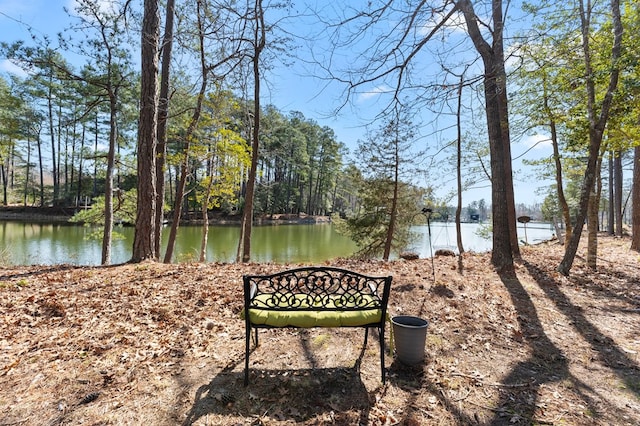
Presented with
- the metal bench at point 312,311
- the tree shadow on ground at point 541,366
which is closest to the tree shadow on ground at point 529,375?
the tree shadow on ground at point 541,366

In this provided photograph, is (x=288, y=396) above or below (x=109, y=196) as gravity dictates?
below

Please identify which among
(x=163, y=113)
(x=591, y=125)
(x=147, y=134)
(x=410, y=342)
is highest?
(x=163, y=113)

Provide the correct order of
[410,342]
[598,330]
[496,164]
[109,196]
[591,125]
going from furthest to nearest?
[109,196], [591,125], [496,164], [598,330], [410,342]

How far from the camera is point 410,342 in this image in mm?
2105

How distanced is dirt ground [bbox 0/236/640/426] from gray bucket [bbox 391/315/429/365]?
0.09 meters

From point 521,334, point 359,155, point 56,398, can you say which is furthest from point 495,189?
point 359,155

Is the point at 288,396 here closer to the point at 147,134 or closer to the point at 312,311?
the point at 312,311

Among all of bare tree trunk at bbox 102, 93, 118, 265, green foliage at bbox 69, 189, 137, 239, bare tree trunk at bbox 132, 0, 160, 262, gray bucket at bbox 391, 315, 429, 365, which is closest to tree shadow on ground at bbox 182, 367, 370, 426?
gray bucket at bbox 391, 315, 429, 365

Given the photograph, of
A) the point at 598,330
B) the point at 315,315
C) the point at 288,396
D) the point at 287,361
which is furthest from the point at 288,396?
the point at 598,330

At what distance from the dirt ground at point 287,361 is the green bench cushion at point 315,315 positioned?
0.42m

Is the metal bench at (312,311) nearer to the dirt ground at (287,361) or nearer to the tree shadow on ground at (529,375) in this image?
the dirt ground at (287,361)

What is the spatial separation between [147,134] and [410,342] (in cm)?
461

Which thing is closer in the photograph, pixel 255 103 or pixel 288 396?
pixel 288 396

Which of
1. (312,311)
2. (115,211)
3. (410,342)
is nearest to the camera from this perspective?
(312,311)
